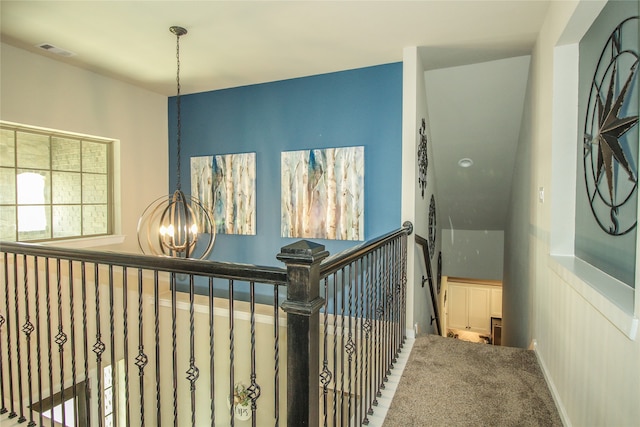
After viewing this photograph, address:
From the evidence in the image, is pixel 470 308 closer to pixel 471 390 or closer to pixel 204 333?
pixel 204 333

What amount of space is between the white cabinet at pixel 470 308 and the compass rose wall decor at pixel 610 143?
254 inches

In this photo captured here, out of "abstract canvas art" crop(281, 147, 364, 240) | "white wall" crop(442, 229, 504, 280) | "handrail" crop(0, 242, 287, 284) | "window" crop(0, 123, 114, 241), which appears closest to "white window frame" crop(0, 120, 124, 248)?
"window" crop(0, 123, 114, 241)

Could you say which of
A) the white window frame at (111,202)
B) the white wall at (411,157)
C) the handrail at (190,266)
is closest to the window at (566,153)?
the white wall at (411,157)

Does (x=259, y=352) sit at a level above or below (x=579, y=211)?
below

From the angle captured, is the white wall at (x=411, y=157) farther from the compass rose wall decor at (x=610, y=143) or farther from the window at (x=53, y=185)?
the window at (x=53, y=185)

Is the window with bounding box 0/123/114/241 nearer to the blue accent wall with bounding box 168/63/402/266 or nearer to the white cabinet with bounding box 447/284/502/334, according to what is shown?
the blue accent wall with bounding box 168/63/402/266

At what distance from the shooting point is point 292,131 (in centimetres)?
402

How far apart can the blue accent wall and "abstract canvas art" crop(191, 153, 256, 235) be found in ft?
0.28

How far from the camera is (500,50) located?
10.9 ft

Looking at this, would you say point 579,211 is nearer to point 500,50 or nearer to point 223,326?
point 500,50

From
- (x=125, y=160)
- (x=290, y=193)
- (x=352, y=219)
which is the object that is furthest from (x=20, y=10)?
(x=352, y=219)

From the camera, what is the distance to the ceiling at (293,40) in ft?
8.50

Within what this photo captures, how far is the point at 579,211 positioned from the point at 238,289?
3560 mm

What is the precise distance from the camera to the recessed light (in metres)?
4.78
